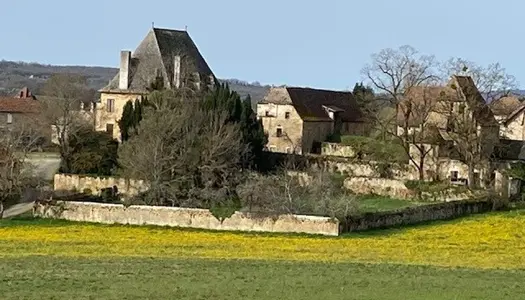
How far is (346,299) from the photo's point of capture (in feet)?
69.8

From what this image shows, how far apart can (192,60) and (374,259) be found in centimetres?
3862

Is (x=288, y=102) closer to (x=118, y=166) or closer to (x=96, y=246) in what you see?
(x=118, y=166)

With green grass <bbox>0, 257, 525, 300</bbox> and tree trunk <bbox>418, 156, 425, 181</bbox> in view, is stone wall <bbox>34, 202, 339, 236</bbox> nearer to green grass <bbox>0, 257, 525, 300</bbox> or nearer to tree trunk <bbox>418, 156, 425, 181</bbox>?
green grass <bbox>0, 257, 525, 300</bbox>

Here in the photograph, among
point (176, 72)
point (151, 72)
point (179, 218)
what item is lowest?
point (179, 218)

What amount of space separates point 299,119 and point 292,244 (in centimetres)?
3924

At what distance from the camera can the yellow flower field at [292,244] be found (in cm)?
3488

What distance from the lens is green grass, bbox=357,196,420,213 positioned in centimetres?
5722

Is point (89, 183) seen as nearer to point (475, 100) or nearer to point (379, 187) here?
point (379, 187)

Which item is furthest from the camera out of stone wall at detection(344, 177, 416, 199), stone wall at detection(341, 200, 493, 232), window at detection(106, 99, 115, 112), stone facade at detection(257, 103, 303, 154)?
stone facade at detection(257, 103, 303, 154)

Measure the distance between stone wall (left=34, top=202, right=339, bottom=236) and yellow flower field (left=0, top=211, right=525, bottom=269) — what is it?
115 centimetres

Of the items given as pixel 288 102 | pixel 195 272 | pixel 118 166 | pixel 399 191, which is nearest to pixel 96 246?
pixel 195 272

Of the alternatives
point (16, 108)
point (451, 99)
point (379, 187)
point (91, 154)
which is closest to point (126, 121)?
point (91, 154)

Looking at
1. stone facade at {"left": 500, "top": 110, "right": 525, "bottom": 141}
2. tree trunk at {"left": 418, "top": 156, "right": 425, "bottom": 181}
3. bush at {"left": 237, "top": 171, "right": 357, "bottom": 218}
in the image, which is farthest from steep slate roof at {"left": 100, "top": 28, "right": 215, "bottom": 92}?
stone facade at {"left": 500, "top": 110, "right": 525, "bottom": 141}

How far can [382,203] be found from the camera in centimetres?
6016
